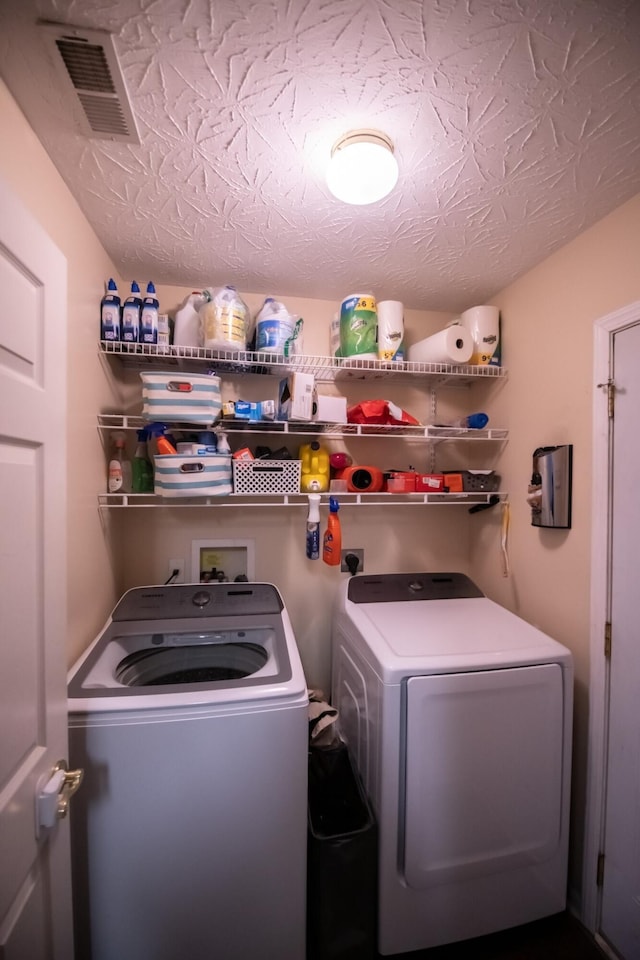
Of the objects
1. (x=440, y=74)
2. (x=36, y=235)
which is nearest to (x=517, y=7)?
(x=440, y=74)

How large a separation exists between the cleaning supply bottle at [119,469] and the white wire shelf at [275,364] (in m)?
0.37

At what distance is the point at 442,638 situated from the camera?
4.16 feet

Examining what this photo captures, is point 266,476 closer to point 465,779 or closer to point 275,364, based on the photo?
point 275,364

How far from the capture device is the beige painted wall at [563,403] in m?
1.25

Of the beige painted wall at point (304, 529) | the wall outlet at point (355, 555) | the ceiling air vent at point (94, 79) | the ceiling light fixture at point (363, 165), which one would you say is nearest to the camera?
the ceiling air vent at point (94, 79)

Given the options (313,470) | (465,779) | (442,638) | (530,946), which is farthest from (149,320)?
(530,946)

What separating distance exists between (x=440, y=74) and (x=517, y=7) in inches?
6.3

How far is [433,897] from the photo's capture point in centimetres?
115

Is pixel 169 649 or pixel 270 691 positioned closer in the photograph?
pixel 270 691

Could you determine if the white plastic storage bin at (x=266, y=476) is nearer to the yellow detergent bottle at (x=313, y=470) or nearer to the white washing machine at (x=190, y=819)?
the yellow detergent bottle at (x=313, y=470)

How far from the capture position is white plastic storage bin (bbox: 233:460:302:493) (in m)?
1.49

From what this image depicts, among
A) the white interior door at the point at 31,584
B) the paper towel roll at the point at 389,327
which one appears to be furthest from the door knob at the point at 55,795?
the paper towel roll at the point at 389,327

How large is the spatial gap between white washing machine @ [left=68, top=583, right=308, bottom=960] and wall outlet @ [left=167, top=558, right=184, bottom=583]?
693 mm

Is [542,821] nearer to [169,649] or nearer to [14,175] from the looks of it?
[169,649]
